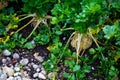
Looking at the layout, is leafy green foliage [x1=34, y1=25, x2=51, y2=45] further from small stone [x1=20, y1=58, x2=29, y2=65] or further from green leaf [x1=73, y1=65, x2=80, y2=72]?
green leaf [x1=73, y1=65, x2=80, y2=72]

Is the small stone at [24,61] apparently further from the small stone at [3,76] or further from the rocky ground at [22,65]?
the small stone at [3,76]

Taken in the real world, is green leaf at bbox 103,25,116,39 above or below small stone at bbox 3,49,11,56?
above

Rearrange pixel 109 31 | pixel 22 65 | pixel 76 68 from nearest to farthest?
1. pixel 109 31
2. pixel 76 68
3. pixel 22 65

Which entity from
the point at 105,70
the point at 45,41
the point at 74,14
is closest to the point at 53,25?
the point at 45,41

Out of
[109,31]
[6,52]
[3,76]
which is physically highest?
[109,31]

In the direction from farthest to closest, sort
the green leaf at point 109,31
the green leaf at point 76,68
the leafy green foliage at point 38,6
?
the leafy green foliage at point 38,6, the green leaf at point 76,68, the green leaf at point 109,31

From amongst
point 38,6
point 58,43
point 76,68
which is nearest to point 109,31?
point 76,68

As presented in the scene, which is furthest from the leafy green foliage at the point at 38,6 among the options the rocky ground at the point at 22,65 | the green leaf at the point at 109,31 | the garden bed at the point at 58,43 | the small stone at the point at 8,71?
the green leaf at the point at 109,31

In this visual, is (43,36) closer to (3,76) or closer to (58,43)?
(58,43)

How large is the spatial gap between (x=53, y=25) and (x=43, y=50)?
0.22 meters

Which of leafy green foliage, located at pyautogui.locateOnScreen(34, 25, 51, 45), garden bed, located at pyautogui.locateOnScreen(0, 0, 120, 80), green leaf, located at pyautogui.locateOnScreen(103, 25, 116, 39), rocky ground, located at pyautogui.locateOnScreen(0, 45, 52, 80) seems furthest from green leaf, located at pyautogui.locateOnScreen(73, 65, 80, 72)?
green leaf, located at pyautogui.locateOnScreen(103, 25, 116, 39)

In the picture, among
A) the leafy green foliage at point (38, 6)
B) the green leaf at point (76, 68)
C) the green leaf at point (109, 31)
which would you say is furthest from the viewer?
the leafy green foliage at point (38, 6)

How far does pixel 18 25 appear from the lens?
262 centimetres

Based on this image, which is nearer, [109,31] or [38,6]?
Result: [109,31]
